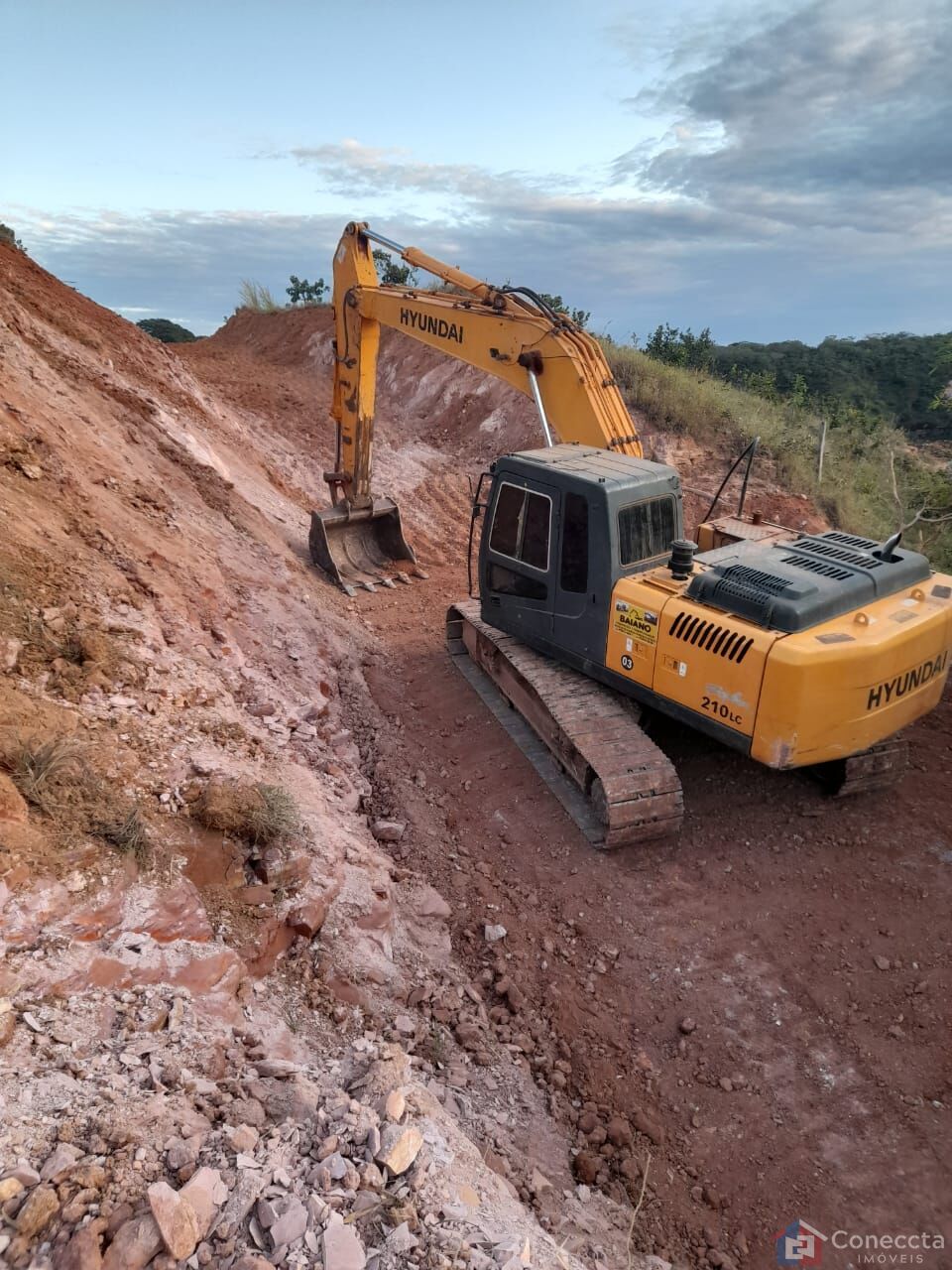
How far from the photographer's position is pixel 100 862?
3.98m

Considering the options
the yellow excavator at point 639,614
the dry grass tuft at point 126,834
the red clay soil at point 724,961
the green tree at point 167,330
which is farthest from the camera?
the green tree at point 167,330

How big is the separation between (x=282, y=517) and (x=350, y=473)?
69.9 inches

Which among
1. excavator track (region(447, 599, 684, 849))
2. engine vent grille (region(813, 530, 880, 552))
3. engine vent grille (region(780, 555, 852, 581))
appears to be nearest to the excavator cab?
excavator track (region(447, 599, 684, 849))

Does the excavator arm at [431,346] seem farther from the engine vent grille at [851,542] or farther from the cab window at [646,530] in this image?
the engine vent grille at [851,542]

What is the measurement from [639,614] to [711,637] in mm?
665

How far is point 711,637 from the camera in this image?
556 centimetres

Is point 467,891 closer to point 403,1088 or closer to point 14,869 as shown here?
point 403,1088

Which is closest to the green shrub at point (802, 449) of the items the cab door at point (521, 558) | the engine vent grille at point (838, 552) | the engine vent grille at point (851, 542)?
the engine vent grille at point (851, 542)

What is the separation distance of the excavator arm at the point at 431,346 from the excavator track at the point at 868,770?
10.5 ft

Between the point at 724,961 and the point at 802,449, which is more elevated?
the point at 802,449

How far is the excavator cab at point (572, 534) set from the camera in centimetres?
632

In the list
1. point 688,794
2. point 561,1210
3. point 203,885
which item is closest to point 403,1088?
point 561,1210

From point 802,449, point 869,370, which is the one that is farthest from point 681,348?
point 869,370

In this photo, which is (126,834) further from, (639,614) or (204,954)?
(639,614)
